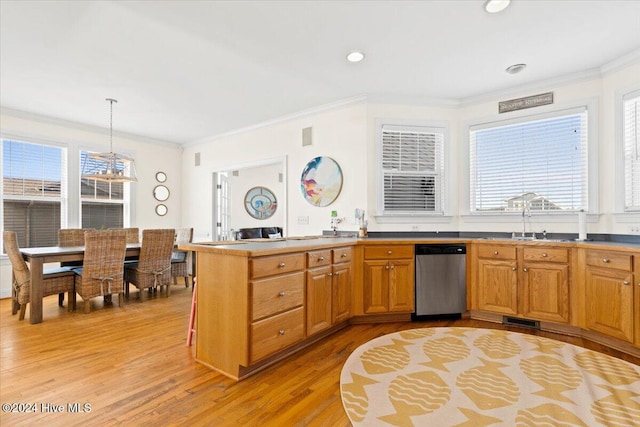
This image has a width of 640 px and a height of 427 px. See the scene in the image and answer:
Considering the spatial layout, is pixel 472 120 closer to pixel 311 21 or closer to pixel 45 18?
pixel 311 21

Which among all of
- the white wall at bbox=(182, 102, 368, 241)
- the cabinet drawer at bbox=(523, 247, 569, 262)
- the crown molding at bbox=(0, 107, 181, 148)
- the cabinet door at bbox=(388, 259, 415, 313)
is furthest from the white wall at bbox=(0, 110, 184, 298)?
the cabinet drawer at bbox=(523, 247, 569, 262)

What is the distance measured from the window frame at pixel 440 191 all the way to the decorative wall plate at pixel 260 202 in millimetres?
4098

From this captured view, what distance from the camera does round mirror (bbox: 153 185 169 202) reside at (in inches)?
246

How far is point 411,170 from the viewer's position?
13.5 feet

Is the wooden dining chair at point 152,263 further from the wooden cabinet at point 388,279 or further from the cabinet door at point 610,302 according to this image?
the cabinet door at point 610,302

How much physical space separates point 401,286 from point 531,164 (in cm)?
210

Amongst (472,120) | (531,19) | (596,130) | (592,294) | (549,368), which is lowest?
(549,368)

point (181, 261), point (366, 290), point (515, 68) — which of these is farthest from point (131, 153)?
point (515, 68)

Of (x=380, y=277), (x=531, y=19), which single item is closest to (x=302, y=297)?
(x=380, y=277)

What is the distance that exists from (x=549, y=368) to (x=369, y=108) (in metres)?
3.18

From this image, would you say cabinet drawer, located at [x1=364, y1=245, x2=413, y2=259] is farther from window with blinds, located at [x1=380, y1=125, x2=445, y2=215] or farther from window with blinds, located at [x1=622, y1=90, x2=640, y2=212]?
window with blinds, located at [x1=622, y1=90, x2=640, y2=212]

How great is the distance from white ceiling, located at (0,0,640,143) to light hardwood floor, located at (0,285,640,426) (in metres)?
2.68

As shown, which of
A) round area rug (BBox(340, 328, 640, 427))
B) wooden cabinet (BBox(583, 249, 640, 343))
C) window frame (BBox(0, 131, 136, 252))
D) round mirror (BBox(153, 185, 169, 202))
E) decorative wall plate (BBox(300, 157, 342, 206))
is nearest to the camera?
round area rug (BBox(340, 328, 640, 427))

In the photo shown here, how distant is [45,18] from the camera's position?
2.51m
